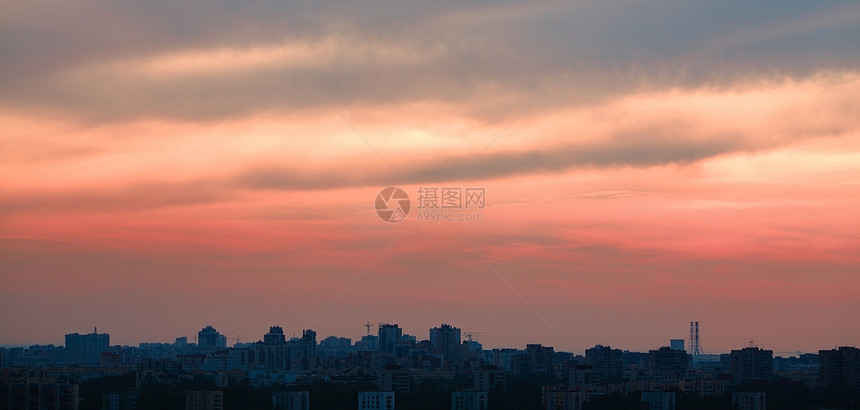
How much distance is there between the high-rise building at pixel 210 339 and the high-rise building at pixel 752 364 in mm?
38396

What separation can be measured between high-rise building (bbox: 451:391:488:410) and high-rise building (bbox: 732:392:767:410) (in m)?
5.96

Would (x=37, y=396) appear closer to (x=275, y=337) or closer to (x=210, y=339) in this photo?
(x=275, y=337)

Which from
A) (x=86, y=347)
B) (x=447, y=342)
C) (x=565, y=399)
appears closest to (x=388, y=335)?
(x=447, y=342)

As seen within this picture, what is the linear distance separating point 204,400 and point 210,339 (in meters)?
50.5

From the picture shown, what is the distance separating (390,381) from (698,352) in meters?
51.3

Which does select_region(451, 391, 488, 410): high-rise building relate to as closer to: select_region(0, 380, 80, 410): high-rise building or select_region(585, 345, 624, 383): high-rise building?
select_region(0, 380, 80, 410): high-rise building

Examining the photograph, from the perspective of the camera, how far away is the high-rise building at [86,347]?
61.5 metres

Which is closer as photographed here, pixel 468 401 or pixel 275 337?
pixel 468 401

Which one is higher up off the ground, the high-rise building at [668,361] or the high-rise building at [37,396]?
the high-rise building at [668,361]

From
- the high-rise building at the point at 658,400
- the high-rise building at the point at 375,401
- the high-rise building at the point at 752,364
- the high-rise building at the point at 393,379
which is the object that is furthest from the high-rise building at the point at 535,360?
the high-rise building at the point at 375,401

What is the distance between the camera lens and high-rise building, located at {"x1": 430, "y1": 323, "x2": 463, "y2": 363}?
58356mm

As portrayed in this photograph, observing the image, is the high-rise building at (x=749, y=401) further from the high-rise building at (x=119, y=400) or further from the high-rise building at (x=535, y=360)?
the high-rise building at (x=535, y=360)

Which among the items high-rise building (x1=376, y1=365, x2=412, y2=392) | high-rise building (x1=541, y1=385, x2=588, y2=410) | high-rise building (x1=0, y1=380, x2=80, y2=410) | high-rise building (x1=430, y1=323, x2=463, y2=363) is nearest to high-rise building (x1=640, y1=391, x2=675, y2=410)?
high-rise building (x1=541, y1=385, x2=588, y2=410)

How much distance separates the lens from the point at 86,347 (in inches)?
2475
